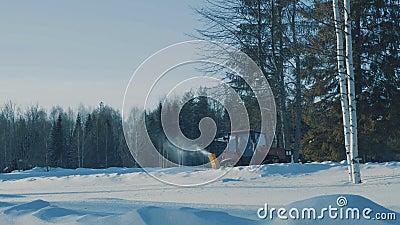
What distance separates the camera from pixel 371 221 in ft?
13.5

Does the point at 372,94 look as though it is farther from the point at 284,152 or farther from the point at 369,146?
the point at 284,152

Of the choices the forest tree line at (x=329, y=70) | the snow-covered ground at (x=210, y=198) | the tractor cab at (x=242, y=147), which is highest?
the forest tree line at (x=329, y=70)

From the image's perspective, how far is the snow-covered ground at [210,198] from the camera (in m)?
4.50

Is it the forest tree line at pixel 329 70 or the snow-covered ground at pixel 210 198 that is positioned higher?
the forest tree line at pixel 329 70

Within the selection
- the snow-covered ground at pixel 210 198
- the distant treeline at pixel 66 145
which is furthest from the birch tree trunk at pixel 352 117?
the distant treeline at pixel 66 145

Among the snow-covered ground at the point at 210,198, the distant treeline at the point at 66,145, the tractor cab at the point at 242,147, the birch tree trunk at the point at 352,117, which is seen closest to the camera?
the snow-covered ground at the point at 210,198

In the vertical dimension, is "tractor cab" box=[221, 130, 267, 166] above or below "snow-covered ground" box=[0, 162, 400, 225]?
above

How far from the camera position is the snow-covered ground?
14.8 ft

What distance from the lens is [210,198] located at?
27.3 ft

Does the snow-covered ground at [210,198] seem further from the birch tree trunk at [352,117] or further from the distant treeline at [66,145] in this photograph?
the distant treeline at [66,145]

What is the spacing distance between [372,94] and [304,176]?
Answer: 11.7 meters

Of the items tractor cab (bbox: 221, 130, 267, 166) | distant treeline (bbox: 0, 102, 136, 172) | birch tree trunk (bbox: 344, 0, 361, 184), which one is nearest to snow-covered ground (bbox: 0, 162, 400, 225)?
birch tree trunk (bbox: 344, 0, 361, 184)

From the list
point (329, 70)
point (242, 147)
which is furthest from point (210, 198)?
point (329, 70)

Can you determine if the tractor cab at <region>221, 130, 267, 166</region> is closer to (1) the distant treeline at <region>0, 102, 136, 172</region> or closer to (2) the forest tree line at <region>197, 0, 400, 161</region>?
(2) the forest tree line at <region>197, 0, 400, 161</region>
